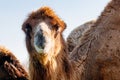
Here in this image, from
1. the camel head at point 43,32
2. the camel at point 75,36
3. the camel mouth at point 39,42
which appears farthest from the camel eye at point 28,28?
the camel at point 75,36

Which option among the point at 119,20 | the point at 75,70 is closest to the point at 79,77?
the point at 75,70

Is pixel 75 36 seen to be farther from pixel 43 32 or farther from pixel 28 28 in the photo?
pixel 43 32

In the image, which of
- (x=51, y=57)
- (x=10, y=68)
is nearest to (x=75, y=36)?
(x=10, y=68)

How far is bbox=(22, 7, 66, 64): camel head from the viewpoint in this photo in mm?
4297

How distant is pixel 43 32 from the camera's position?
14.2 ft

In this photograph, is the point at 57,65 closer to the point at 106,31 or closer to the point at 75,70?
the point at 75,70

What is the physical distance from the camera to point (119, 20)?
496 cm

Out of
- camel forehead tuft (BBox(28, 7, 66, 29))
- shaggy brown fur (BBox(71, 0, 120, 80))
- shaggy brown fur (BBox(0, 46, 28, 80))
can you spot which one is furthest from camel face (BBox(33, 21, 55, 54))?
shaggy brown fur (BBox(0, 46, 28, 80))

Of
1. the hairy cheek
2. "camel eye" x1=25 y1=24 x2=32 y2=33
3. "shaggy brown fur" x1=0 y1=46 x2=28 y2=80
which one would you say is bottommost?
"shaggy brown fur" x1=0 y1=46 x2=28 y2=80

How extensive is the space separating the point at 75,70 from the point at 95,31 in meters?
0.56

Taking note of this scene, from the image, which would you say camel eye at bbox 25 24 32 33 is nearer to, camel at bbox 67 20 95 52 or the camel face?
the camel face

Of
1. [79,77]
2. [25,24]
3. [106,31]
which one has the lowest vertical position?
[79,77]

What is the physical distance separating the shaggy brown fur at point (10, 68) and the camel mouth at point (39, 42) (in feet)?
5.38

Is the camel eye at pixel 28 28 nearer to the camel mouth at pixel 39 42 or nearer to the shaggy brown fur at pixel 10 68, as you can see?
the camel mouth at pixel 39 42
